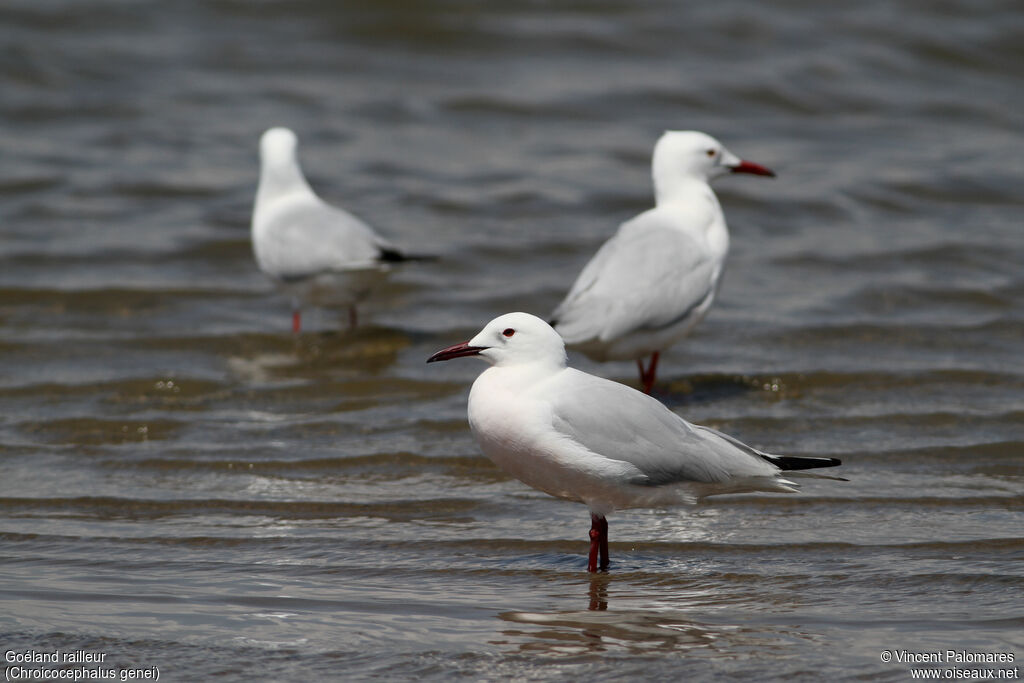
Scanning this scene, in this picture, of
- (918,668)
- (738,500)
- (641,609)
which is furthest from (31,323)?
(918,668)

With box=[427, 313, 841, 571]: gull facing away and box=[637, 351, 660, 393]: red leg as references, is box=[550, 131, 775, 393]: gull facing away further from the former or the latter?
box=[427, 313, 841, 571]: gull facing away

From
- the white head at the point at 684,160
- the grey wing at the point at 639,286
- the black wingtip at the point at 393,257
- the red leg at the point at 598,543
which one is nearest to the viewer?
the red leg at the point at 598,543

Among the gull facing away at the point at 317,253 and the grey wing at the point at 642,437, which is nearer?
the grey wing at the point at 642,437

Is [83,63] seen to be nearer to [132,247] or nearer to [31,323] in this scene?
[132,247]

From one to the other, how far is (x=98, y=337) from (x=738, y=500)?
16.1 feet

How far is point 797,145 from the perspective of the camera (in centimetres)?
1388

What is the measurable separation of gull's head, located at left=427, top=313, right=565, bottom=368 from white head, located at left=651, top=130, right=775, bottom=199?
365cm

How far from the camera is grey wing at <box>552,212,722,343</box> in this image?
292 inches

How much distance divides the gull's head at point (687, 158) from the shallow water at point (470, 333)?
3.98 feet

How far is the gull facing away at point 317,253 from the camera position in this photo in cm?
908

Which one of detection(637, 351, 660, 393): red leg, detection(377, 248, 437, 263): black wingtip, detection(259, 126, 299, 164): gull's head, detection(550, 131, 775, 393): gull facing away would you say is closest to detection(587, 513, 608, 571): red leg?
detection(550, 131, 775, 393): gull facing away

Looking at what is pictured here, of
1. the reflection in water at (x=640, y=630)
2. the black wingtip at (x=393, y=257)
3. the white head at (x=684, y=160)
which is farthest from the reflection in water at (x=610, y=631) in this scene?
the black wingtip at (x=393, y=257)

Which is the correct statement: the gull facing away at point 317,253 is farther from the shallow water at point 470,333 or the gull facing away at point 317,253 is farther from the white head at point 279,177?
the shallow water at point 470,333

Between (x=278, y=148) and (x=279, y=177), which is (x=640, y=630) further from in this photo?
(x=278, y=148)
